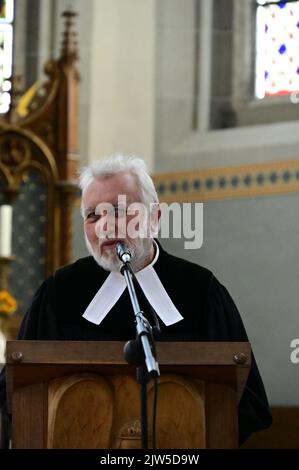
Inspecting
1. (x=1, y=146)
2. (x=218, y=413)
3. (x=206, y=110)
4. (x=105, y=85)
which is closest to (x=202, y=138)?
(x=206, y=110)

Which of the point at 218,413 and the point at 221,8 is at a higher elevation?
the point at 221,8

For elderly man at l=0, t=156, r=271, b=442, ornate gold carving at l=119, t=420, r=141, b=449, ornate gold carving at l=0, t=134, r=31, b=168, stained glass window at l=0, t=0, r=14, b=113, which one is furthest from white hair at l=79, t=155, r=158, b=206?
stained glass window at l=0, t=0, r=14, b=113

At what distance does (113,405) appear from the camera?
3.94 metres

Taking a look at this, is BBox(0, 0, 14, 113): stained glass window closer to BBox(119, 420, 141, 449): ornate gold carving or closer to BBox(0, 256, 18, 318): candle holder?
BBox(0, 256, 18, 318): candle holder

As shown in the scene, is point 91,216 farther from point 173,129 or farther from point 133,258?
point 173,129

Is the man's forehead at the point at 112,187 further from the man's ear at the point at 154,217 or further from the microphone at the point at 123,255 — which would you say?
the microphone at the point at 123,255

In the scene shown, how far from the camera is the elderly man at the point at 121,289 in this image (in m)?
4.67

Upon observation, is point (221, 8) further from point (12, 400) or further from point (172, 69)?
point (12, 400)

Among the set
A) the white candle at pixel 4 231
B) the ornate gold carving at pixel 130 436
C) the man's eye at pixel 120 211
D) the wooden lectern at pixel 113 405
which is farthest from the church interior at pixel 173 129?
the ornate gold carving at pixel 130 436

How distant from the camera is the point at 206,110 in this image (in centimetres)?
891

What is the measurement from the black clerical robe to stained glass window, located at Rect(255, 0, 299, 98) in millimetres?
4035

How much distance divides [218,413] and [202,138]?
4.98 meters

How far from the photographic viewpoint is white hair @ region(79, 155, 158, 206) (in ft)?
15.6
